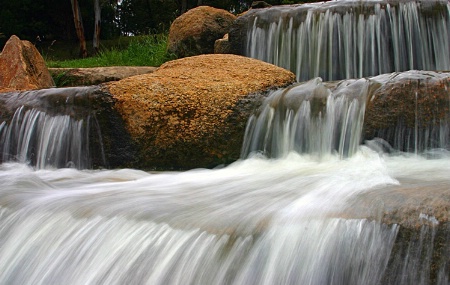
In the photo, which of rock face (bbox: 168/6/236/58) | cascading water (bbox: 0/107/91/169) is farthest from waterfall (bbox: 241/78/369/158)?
rock face (bbox: 168/6/236/58)

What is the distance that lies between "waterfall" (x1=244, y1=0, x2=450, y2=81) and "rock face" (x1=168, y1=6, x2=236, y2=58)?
1.63m

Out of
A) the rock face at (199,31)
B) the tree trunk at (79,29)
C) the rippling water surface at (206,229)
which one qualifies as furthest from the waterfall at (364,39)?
the tree trunk at (79,29)

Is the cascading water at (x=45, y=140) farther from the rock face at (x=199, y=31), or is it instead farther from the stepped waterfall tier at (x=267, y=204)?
the rock face at (x=199, y=31)

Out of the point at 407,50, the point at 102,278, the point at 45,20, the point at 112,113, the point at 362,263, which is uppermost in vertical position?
the point at 45,20

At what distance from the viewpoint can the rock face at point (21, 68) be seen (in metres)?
7.46

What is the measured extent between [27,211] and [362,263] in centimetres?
213

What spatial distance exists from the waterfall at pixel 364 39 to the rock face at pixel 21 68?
3.58 m

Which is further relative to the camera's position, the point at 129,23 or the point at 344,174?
the point at 129,23

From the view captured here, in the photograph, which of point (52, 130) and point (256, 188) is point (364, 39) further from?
point (256, 188)

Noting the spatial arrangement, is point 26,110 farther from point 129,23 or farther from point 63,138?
point 129,23

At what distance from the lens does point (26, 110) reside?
5.46 m

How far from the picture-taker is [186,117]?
16.0 ft

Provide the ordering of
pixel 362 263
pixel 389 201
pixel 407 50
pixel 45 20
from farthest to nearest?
pixel 45 20, pixel 407 50, pixel 389 201, pixel 362 263

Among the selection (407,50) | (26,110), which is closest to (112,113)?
(26,110)
